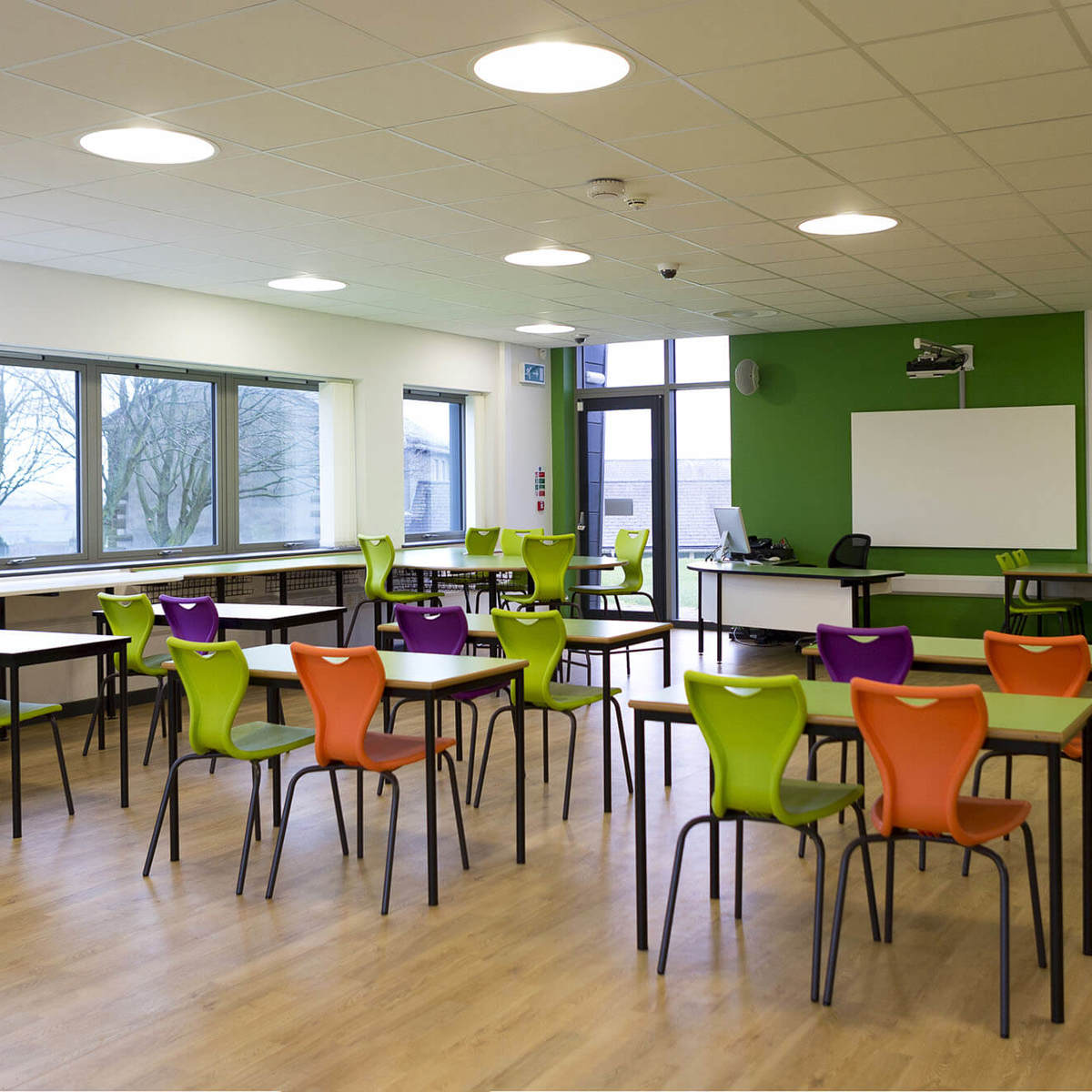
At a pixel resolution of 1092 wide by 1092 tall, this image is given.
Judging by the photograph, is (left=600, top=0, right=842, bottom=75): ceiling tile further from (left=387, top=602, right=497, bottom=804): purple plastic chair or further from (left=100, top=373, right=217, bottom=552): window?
(left=100, top=373, right=217, bottom=552): window

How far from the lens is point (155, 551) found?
871cm

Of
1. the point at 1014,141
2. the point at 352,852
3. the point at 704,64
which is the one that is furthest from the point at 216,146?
the point at 1014,141

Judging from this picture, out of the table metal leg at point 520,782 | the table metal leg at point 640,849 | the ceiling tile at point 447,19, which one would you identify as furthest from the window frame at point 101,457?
the table metal leg at point 640,849

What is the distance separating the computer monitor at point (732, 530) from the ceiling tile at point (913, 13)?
6396 mm

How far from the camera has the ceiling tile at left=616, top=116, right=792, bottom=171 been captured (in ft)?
15.9

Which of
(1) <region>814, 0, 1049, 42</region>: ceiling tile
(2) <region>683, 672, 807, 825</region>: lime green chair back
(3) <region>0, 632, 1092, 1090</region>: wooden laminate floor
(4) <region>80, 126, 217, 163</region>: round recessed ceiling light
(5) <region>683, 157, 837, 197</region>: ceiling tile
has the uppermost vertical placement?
(5) <region>683, 157, 837, 197</region>: ceiling tile

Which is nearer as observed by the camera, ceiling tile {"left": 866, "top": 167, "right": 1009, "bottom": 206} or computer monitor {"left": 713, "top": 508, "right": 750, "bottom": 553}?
ceiling tile {"left": 866, "top": 167, "right": 1009, "bottom": 206}

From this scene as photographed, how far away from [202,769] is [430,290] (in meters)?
4.03

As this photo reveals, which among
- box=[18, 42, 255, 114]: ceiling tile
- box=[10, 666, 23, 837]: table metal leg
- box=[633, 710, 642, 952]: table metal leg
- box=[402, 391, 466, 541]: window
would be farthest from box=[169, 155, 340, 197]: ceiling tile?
box=[402, 391, 466, 541]: window

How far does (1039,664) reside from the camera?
431 centimetres

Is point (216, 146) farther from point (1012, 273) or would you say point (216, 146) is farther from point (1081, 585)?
point (1081, 585)

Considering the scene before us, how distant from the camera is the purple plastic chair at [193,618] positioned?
6004mm

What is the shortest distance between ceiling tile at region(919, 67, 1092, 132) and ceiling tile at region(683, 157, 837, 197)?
30.1 inches

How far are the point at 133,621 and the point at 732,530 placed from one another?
5.54 meters
